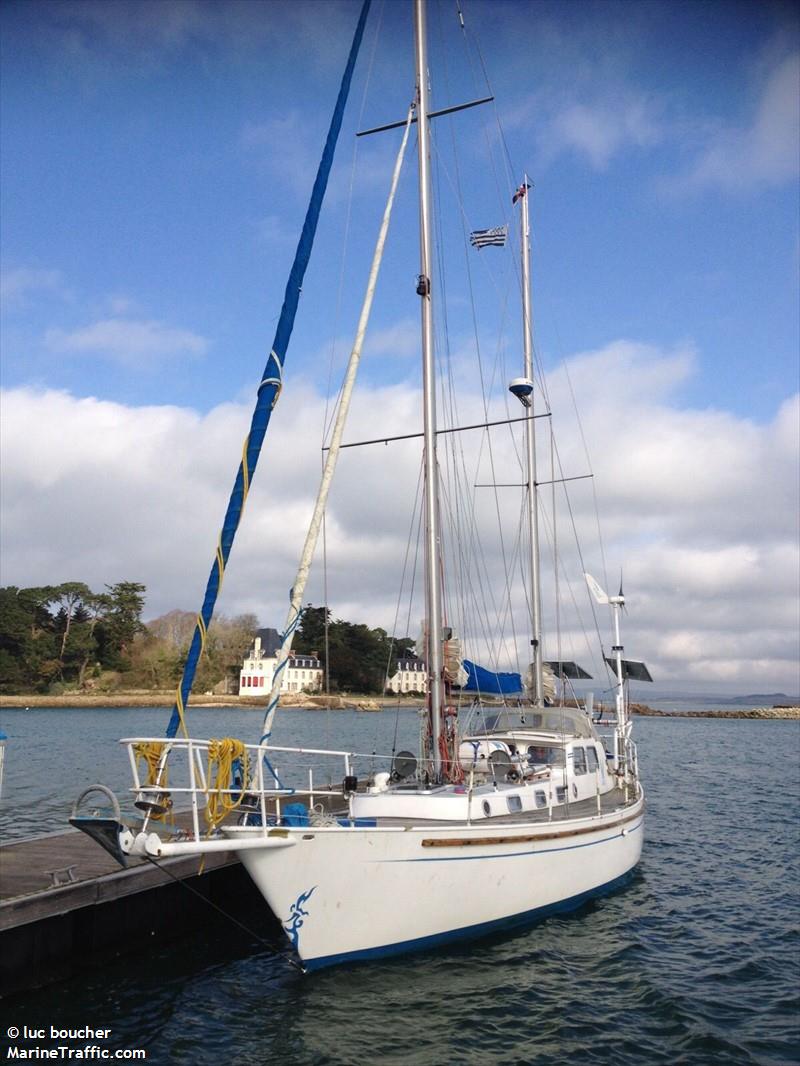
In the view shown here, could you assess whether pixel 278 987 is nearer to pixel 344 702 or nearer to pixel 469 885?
pixel 469 885

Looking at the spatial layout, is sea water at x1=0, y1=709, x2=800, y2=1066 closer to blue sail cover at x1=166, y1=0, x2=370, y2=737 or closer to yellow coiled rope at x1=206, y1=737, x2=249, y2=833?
yellow coiled rope at x1=206, y1=737, x2=249, y2=833

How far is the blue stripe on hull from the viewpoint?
11.3 meters

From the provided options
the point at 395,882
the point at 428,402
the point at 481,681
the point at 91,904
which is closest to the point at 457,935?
the point at 395,882

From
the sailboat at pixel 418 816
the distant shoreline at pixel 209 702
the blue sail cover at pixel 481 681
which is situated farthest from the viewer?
the distant shoreline at pixel 209 702

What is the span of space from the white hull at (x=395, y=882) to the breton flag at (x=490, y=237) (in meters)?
17.2

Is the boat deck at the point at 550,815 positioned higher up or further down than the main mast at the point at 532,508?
further down

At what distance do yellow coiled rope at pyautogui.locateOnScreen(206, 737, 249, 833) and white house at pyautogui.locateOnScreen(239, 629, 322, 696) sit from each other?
124895 millimetres

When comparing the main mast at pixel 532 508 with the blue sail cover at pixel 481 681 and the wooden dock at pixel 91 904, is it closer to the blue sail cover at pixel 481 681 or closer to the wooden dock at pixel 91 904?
the blue sail cover at pixel 481 681

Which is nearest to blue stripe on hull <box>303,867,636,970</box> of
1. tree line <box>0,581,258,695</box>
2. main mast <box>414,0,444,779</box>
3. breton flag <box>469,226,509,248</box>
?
main mast <box>414,0,444,779</box>

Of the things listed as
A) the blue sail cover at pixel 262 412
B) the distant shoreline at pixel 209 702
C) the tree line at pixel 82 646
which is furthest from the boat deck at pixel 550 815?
the tree line at pixel 82 646

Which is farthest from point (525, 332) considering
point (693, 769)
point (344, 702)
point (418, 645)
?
point (344, 702)

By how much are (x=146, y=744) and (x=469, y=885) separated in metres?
5.60

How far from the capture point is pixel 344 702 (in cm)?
12188

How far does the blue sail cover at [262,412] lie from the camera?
10234 mm
